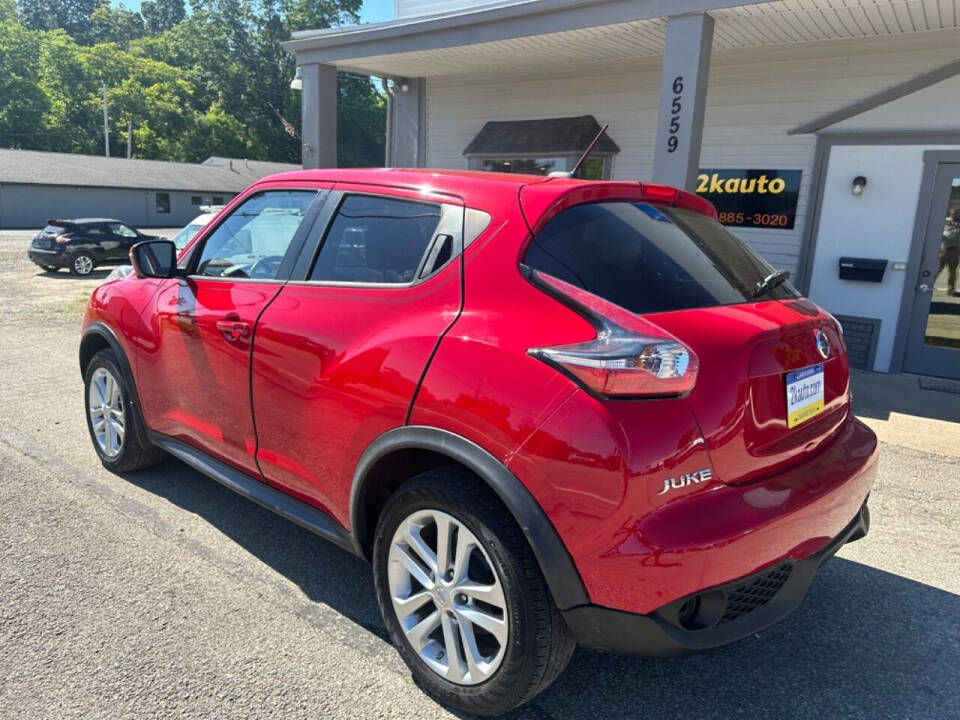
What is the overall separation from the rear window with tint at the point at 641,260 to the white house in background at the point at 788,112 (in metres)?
4.64

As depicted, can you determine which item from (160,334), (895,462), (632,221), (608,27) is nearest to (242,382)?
(160,334)

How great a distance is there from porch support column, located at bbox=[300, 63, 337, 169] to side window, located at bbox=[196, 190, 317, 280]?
22.0 feet

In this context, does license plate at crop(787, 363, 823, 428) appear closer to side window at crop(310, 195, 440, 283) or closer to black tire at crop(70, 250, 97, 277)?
side window at crop(310, 195, 440, 283)

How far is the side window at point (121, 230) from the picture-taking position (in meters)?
18.8

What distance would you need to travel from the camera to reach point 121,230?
63.0ft

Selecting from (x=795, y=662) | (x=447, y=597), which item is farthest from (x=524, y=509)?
(x=795, y=662)

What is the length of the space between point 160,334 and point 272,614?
1590 millimetres

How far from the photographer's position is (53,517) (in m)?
3.59

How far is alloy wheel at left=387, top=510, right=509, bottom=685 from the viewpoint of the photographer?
Result: 2.15 m

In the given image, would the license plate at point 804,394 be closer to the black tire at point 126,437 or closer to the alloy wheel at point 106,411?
the black tire at point 126,437

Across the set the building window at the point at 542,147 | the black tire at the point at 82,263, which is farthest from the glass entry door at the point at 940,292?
the black tire at the point at 82,263

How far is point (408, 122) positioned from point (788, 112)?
19.1 ft

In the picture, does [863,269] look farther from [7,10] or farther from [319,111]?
[7,10]

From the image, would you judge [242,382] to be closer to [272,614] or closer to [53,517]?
[272,614]
